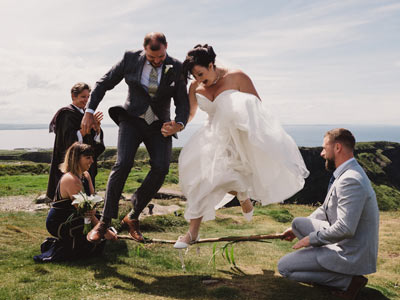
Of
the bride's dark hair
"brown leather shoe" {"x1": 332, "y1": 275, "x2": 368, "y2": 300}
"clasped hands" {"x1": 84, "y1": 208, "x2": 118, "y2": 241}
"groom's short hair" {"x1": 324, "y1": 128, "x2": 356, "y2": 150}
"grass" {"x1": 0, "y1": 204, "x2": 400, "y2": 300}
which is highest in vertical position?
the bride's dark hair

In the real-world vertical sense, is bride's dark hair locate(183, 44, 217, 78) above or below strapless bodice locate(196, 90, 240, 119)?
above

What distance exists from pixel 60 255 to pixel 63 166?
4.85 ft

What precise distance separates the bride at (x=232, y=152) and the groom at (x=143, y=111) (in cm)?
35

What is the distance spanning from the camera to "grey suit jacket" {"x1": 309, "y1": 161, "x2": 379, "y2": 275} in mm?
4215

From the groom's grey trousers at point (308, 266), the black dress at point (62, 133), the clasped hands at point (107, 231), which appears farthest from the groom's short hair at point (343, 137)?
the black dress at point (62, 133)

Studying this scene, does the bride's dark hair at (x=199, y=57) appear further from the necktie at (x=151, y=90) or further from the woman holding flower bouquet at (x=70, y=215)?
the woman holding flower bouquet at (x=70, y=215)

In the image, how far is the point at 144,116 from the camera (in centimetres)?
575

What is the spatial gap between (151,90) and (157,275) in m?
2.91

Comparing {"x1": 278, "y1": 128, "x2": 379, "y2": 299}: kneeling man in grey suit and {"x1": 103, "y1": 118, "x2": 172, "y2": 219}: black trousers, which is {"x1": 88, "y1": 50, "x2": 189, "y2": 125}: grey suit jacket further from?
{"x1": 278, "y1": 128, "x2": 379, "y2": 299}: kneeling man in grey suit

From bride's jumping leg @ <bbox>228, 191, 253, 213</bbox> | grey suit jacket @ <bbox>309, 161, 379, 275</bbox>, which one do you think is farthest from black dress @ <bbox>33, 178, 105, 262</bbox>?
grey suit jacket @ <bbox>309, 161, 379, 275</bbox>

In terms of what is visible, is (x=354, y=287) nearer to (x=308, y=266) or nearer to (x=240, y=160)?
(x=308, y=266)

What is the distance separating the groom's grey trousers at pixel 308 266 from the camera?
458cm

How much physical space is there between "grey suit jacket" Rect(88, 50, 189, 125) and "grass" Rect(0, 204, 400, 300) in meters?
2.45

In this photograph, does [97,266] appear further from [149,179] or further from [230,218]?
[230,218]
